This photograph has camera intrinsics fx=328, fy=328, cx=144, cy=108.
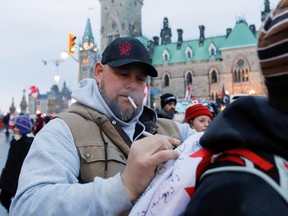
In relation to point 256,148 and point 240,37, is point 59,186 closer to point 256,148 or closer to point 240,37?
point 256,148

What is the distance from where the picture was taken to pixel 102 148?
1.57 metres

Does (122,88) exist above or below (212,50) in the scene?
below

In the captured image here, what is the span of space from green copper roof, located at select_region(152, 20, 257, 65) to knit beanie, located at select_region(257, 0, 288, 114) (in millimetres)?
40456

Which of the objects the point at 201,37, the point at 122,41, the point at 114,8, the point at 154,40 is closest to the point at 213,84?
the point at 201,37

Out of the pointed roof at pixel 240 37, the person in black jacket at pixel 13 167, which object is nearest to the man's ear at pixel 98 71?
the person in black jacket at pixel 13 167

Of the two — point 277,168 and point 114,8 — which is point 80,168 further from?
point 114,8

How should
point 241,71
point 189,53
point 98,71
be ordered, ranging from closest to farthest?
point 98,71, point 241,71, point 189,53

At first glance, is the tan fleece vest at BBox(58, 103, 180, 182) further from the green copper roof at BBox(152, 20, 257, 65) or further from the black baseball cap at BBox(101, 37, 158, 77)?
the green copper roof at BBox(152, 20, 257, 65)

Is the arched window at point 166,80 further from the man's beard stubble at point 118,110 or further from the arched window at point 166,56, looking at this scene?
the man's beard stubble at point 118,110

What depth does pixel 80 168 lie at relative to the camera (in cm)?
150

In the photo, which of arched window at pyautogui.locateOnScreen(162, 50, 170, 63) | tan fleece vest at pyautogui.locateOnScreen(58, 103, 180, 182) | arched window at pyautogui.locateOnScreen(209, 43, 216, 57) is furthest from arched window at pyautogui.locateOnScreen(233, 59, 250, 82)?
tan fleece vest at pyautogui.locateOnScreen(58, 103, 180, 182)

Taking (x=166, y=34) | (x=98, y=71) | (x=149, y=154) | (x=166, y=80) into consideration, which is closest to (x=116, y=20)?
(x=166, y=34)

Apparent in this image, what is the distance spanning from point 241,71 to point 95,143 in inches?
1549

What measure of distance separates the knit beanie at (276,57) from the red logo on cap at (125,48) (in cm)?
99
